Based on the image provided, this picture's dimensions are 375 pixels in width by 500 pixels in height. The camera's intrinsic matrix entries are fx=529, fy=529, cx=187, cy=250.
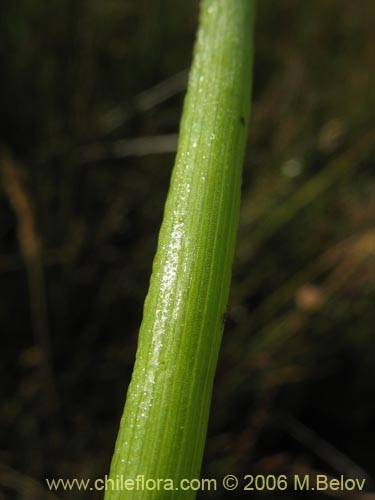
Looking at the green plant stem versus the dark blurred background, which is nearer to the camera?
the green plant stem

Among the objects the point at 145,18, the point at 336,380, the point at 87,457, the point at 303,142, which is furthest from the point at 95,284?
the point at 145,18

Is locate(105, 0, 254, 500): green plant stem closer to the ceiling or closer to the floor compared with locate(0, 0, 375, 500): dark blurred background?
closer to the floor

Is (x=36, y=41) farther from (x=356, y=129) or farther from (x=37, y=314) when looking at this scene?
(x=356, y=129)

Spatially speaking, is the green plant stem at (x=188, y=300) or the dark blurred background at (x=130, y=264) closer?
the green plant stem at (x=188, y=300)

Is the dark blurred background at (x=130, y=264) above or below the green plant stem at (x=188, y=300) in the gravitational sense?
above

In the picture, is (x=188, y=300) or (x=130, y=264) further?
(x=130, y=264)

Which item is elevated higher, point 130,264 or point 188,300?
point 130,264
